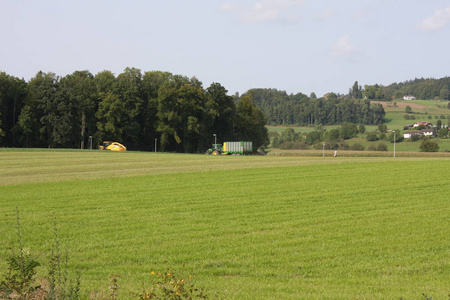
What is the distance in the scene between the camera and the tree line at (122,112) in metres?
89.1

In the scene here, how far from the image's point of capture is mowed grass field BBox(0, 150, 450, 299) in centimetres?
956

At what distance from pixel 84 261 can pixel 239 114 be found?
9834 centimetres

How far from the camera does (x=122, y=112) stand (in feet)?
308

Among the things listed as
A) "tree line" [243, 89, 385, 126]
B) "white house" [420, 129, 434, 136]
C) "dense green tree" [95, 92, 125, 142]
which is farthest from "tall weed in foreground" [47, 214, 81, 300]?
"tree line" [243, 89, 385, 126]

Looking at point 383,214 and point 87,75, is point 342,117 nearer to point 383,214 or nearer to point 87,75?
point 87,75

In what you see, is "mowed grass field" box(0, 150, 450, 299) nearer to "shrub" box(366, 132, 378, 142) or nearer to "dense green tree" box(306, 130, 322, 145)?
"shrub" box(366, 132, 378, 142)

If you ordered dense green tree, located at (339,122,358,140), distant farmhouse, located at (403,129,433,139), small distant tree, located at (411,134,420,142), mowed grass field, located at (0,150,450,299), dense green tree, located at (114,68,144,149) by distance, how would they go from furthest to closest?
dense green tree, located at (339,122,358,140)
distant farmhouse, located at (403,129,433,139)
small distant tree, located at (411,134,420,142)
dense green tree, located at (114,68,144,149)
mowed grass field, located at (0,150,450,299)

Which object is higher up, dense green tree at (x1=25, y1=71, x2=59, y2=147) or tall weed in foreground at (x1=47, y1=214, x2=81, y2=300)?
dense green tree at (x1=25, y1=71, x2=59, y2=147)

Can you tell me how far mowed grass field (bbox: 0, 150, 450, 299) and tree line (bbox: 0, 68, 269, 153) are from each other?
64.1m

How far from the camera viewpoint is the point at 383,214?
58.7 feet

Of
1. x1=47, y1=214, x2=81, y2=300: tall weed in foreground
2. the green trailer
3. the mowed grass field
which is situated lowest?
the mowed grass field

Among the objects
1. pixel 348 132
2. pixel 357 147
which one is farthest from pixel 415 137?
pixel 348 132

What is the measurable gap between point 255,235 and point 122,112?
271 feet

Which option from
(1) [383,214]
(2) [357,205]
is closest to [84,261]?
(1) [383,214]
